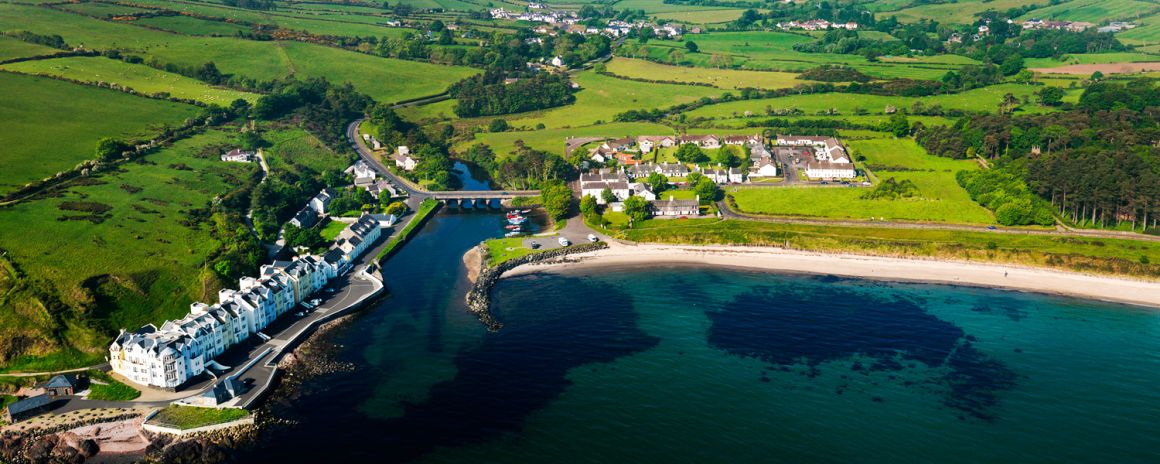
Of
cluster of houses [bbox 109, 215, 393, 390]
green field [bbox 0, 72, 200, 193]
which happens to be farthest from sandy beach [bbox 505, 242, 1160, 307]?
green field [bbox 0, 72, 200, 193]

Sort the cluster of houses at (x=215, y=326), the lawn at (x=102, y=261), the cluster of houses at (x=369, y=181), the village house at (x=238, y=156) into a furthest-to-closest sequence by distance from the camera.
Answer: the village house at (x=238, y=156), the cluster of houses at (x=369, y=181), the lawn at (x=102, y=261), the cluster of houses at (x=215, y=326)

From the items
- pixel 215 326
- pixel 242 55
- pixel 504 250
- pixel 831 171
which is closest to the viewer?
pixel 215 326

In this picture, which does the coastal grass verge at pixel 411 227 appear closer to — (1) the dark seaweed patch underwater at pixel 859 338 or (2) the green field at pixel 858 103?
(1) the dark seaweed patch underwater at pixel 859 338

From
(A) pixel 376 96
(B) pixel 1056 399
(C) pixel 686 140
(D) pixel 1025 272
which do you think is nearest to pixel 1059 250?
(D) pixel 1025 272

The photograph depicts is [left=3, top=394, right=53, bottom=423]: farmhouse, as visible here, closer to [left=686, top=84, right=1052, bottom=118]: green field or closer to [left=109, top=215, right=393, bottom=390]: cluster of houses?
[left=109, top=215, right=393, bottom=390]: cluster of houses

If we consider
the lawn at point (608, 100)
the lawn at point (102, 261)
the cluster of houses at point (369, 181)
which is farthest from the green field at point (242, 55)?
the lawn at point (102, 261)

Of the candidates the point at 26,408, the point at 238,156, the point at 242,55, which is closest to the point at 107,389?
the point at 26,408

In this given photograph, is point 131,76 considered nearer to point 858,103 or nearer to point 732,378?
point 732,378
